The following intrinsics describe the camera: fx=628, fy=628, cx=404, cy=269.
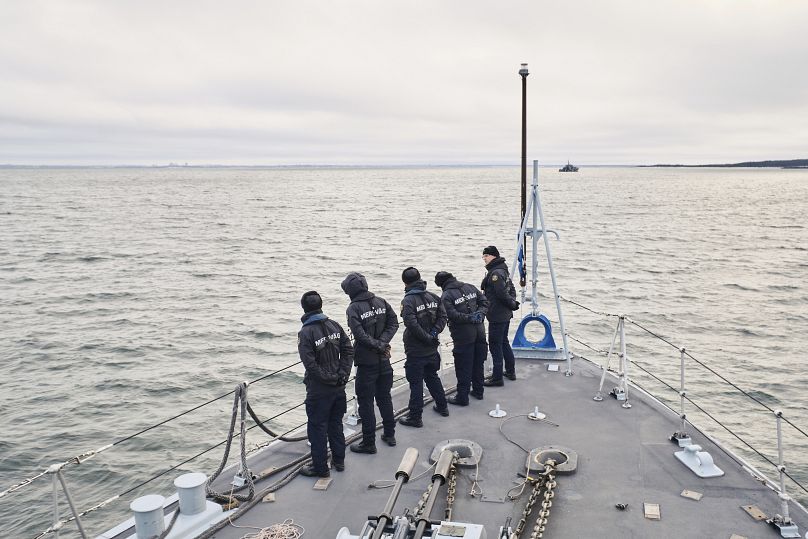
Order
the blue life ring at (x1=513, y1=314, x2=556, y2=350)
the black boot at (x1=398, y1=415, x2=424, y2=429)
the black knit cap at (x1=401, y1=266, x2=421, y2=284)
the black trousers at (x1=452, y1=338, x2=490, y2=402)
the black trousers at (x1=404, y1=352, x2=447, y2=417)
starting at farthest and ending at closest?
the blue life ring at (x1=513, y1=314, x2=556, y2=350) → the black trousers at (x1=452, y1=338, x2=490, y2=402) → the black boot at (x1=398, y1=415, x2=424, y2=429) → the black trousers at (x1=404, y1=352, x2=447, y2=417) → the black knit cap at (x1=401, y1=266, x2=421, y2=284)

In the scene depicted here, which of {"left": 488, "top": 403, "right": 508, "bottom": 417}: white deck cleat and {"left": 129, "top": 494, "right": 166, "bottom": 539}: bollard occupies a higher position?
{"left": 129, "top": 494, "right": 166, "bottom": 539}: bollard

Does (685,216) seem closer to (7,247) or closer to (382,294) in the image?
(382,294)

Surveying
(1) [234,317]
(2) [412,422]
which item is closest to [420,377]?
(2) [412,422]

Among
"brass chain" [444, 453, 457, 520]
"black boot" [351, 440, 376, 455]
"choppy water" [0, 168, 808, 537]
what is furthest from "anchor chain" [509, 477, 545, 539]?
"choppy water" [0, 168, 808, 537]

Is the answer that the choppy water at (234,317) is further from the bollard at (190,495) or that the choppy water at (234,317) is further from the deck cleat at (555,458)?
the deck cleat at (555,458)

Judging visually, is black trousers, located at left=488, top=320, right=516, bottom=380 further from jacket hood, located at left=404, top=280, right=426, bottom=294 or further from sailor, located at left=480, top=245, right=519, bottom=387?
jacket hood, located at left=404, top=280, right=426, bottom=294

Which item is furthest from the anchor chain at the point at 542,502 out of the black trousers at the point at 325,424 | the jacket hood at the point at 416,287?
the jacket hood at the point at 416,287

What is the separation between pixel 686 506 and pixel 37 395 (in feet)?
52.0

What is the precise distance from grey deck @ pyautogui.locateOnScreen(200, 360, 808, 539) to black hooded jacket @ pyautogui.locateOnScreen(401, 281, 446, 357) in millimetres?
1132

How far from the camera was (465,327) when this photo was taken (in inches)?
334

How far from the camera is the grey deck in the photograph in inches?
235

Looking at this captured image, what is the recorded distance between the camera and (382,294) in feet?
90.8

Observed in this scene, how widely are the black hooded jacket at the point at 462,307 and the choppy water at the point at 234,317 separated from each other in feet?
22.8

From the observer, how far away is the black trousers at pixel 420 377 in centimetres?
802
